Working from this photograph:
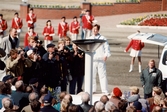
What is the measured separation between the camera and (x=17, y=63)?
651 inches

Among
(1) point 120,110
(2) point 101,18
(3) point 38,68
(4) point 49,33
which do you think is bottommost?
(1) point 120,110

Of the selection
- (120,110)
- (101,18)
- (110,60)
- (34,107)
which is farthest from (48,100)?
(101,18)

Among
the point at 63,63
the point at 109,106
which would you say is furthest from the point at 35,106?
the point at 63,63

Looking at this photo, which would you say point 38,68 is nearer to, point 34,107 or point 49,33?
point 34,107

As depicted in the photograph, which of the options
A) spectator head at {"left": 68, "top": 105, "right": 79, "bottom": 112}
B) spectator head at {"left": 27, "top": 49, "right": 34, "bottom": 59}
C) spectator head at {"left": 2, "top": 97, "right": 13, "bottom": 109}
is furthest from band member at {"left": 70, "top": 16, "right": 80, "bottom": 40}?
spectator head at {"left": 68, "top": 105, "right": 79, "bottom": 112}

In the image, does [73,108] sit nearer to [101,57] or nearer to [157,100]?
[157,100]

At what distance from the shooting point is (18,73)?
55.1 ft

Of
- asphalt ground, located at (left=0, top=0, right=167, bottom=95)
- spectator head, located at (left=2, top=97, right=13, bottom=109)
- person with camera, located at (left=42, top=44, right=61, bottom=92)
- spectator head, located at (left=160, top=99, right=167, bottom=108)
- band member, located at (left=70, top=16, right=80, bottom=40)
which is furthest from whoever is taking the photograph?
band member, located at (left=70, top=16, right=80, bottom=40)

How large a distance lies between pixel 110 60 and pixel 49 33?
329 cm

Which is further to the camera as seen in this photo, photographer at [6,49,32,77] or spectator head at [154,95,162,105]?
photographer at [6,49,32,77]

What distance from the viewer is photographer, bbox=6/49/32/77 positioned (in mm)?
16578

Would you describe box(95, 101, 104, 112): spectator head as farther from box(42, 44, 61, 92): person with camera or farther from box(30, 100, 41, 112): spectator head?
box(42, 44, 61, 92): person with camera

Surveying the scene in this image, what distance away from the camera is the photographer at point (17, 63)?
54.4 feet

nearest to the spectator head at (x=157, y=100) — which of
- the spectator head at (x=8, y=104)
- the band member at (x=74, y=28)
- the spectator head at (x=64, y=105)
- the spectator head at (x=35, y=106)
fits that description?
the spectator head at (x=64, y=105)
